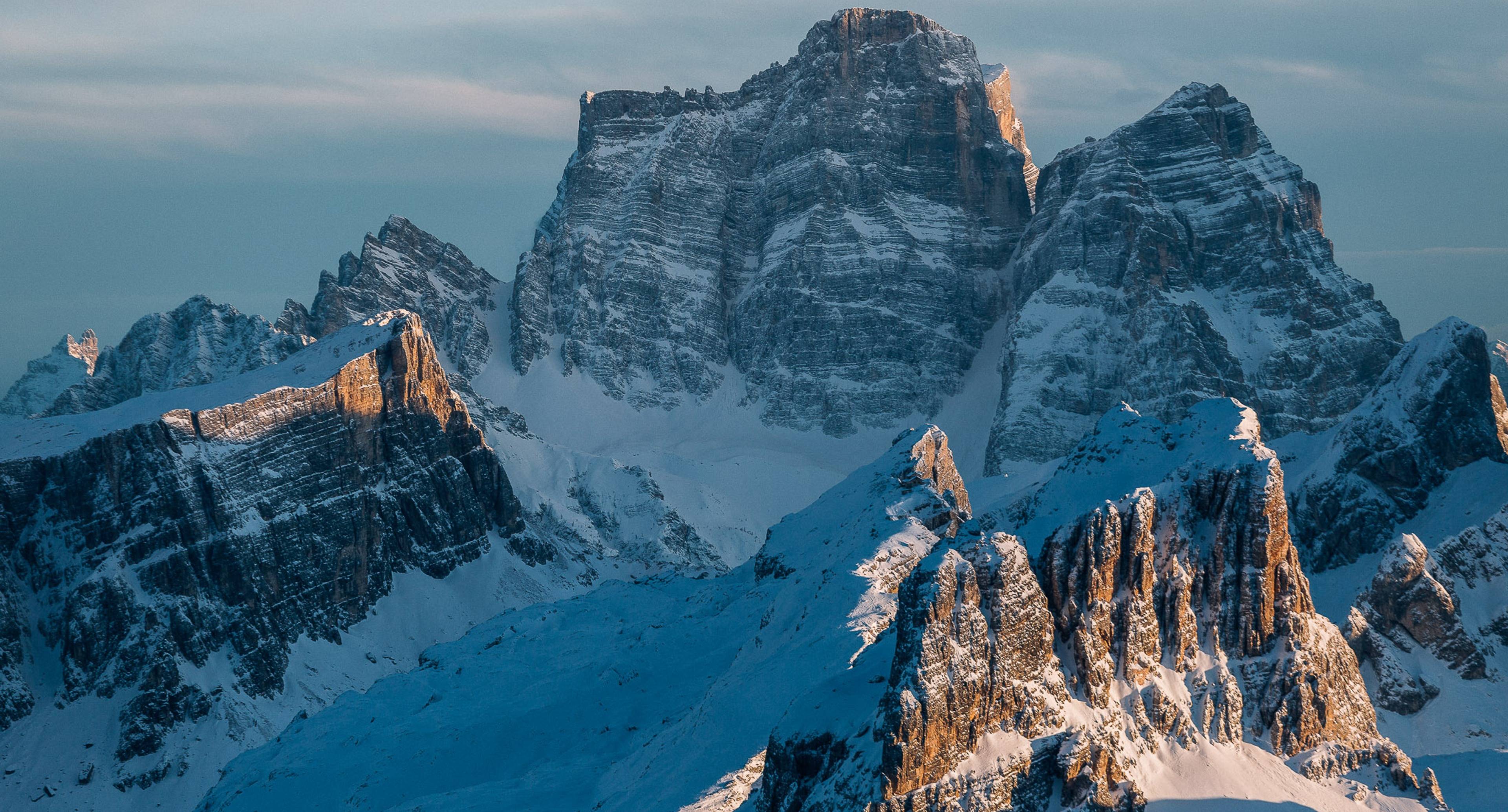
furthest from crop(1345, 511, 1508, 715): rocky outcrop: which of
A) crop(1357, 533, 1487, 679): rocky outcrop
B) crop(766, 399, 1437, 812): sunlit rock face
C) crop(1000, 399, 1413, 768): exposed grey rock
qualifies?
crop(766, 399, 1437, 812): sunlit rock face

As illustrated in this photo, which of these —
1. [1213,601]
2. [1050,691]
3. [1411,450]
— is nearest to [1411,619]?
[1411,450]

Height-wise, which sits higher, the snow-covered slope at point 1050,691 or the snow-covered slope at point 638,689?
the snow-covered slope at point 1050,691

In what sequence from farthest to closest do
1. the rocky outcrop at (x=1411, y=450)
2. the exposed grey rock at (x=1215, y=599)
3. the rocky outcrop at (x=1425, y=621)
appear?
the rocky outcrop at (x=1411, y=450) < the rocky outcrop at (x=1425, y=621) < the exposed grey rock at (x=1215, y=599)

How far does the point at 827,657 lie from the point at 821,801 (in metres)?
26.4

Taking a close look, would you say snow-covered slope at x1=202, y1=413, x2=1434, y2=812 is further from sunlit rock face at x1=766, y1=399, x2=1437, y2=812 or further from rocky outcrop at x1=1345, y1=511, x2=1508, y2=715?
rocky outcrop at x1=1345, y1=511, x2=1508, y2=715

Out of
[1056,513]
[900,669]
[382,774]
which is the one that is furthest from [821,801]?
[382,774]

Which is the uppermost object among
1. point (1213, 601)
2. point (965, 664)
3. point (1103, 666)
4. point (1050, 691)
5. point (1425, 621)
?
point (1213, 601)

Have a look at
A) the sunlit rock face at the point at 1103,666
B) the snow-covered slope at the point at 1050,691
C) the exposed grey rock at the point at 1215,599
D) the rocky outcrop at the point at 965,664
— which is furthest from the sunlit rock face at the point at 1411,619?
the rocky outcrop at the point at 965,664

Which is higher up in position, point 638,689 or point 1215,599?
point 1215,599

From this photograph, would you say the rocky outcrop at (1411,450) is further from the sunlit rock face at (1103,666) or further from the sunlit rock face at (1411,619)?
the sunlit rock face at (1103,666)

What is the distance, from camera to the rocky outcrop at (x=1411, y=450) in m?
178

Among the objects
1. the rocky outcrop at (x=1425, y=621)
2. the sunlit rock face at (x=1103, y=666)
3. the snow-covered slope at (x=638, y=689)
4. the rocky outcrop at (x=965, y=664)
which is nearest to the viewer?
the rocky outcrop at (x=965, y=664)

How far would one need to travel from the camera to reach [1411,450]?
179500mm

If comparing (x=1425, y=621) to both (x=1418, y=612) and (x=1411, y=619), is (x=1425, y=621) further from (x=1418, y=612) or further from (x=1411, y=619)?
(x=1411, y=619)
